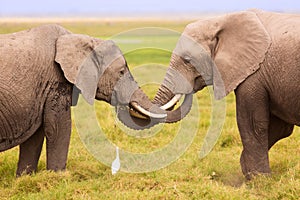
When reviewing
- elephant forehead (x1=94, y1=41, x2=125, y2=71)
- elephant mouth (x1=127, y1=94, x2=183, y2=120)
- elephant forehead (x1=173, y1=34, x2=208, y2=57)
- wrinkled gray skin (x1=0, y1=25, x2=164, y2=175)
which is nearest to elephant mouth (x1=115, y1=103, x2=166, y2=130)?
elephant mouth (x1=127, y1=94, x2=183, y2=120)

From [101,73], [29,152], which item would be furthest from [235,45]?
[29,152]

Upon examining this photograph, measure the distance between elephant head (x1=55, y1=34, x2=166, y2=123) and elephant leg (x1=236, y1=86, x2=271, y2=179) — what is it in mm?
774

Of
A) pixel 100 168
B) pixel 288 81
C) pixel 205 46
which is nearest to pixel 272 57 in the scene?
pixel 288 81

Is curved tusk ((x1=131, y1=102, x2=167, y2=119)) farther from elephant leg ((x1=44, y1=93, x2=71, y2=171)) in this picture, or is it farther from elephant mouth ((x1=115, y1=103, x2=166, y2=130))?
elephant leg ((x1=44, y1=93, x2=71, y2=171))

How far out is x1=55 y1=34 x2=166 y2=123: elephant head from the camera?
5625mm

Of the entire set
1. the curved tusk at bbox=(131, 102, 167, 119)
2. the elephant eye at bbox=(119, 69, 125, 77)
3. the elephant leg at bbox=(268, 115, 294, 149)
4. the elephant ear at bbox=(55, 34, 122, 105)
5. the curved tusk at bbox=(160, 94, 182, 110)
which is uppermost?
the elephant ear at bbox=(55, 34, 122, 105)

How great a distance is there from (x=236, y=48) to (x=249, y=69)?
283mm

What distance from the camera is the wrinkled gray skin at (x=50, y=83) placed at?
17.6 ft

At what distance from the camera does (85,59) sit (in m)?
5.71

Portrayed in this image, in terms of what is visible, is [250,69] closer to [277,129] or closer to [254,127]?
[254,127]

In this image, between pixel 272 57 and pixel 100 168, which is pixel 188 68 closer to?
pixel 272 57

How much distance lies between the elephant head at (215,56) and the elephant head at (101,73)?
21 cm

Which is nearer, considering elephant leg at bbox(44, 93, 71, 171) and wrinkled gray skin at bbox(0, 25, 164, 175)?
wrinkled gray skin at bbox(0, 25, 164, 175)

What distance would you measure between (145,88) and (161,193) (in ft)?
25.5
